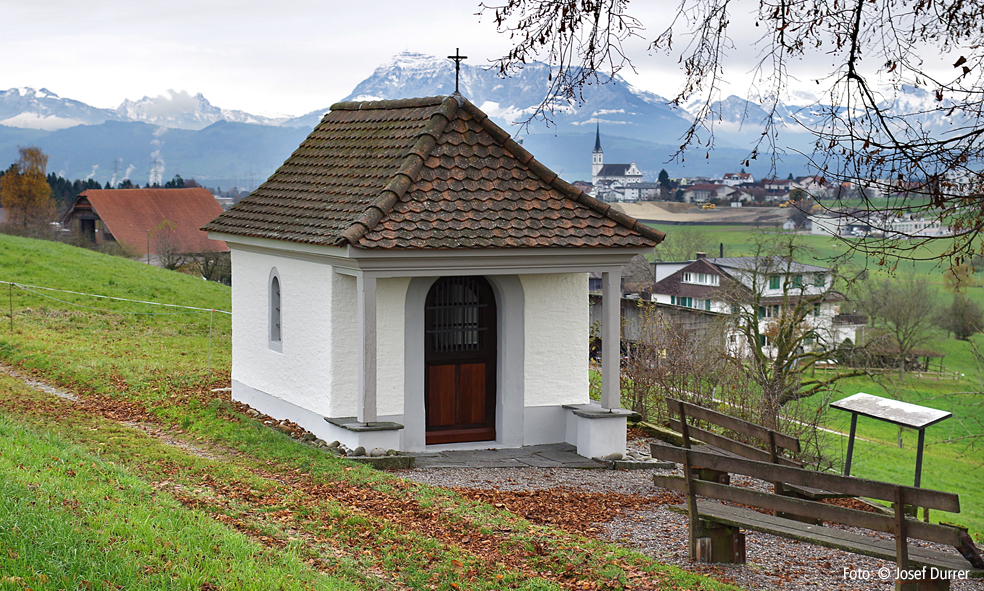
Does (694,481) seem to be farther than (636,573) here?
Yes

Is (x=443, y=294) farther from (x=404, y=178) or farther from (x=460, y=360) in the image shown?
(x=404, y=178)

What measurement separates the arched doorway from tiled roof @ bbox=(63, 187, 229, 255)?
54.7m

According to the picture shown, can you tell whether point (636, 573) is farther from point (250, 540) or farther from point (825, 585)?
point (250, 540)

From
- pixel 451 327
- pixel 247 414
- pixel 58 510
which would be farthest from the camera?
pixel 247 414

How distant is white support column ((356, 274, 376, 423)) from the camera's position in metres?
11.5

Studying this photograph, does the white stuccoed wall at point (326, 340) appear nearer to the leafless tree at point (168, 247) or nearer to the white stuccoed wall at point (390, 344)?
the white stuccoed wall at point (390, 344)

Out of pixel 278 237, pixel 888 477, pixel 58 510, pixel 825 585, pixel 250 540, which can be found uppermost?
pixel 278 237

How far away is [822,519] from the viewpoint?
732 centimetres

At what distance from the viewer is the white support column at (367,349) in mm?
11492

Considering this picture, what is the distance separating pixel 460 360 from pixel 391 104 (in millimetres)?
4119

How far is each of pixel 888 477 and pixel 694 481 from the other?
28488 mm

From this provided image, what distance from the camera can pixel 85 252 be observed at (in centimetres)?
3666

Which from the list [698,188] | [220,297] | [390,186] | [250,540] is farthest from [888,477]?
[698,188]

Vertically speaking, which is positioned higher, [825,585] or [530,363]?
[530,363]
